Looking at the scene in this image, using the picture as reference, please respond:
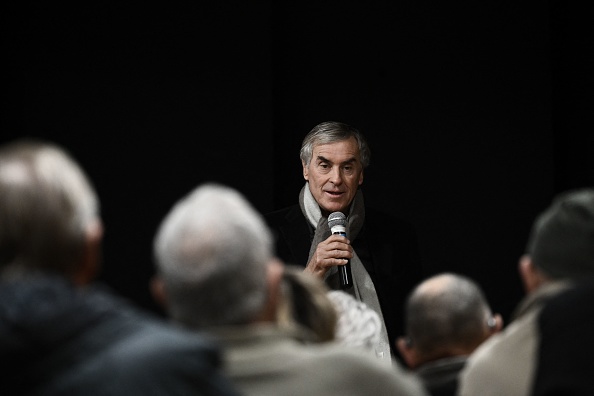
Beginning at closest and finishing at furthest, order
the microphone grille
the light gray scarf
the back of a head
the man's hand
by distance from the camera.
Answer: the back of a head < the man's hand < the microphone grille < the light gray scarf

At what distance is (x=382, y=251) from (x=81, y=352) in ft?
10.1

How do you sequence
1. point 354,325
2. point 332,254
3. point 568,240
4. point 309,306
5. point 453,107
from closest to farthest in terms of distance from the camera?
point 568,240 < point 309,306 < point 354,325 < point 332,254 < point 453,107

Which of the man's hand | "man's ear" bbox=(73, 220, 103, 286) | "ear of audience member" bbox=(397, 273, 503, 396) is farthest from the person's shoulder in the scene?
the man's hand

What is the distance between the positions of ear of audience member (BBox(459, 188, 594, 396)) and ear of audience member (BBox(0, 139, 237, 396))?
2.43ft

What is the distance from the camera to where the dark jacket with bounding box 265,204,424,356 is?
423 cm

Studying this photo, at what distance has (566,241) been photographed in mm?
1918

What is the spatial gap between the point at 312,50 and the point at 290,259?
126 cm

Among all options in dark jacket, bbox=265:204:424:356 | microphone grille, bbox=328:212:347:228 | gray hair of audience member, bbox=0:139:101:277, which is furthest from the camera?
dark jacket, bbox=265:204:424:356

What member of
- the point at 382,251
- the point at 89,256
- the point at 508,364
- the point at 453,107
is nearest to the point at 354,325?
the point at 508,364

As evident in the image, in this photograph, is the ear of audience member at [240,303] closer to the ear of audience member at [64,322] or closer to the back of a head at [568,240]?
the ear of audience member at [64,322]

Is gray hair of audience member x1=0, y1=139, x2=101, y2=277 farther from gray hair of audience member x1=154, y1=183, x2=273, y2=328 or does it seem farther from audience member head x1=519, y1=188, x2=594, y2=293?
audience member head x1=519, y1=188, x2=594, y2=293

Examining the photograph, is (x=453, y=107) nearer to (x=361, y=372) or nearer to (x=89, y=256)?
(x=361, y=372)

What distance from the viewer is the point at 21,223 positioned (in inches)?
57.7

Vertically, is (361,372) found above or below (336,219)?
above
